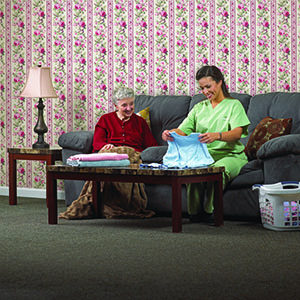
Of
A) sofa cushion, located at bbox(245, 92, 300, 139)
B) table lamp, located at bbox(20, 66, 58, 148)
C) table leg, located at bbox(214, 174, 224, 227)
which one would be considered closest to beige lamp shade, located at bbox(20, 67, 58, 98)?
table lamp, located at bbox(20, 66, 58, 148)

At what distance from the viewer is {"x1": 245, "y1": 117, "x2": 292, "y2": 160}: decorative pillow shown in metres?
4.66

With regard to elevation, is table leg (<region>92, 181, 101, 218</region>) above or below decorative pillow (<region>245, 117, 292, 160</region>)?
below

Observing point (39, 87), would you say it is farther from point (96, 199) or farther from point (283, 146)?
point (283, 146)

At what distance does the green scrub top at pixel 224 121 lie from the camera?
4.55 metres

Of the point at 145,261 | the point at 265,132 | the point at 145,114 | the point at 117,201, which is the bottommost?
the point at 145,261

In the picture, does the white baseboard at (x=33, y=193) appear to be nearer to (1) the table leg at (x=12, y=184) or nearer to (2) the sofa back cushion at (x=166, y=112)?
(1) the table leg at (x=12, y=184)

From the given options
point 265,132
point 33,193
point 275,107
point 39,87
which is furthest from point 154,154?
point 33,193

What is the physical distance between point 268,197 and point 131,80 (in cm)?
231

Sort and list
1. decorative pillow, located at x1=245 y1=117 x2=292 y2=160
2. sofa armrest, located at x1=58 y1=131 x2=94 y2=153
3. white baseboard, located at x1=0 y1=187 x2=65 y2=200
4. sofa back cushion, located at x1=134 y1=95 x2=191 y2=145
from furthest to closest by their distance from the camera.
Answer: white baseboard, located at x1=0 y1=187 x2=65 y2=200 → sofa back cushion, located at x1=134 y1=95 x2=191 y2=145 → sofa armrest, located at x1=58 y1=131 x2=94 y2=153 → decorative pillow, located at x1=245 y1=117 x2=292 y2=160

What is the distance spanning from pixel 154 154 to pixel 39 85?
57.4 inches

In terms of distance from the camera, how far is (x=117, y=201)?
4.86 m

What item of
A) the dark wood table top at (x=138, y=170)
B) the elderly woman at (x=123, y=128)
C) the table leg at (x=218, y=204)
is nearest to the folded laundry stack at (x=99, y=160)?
the dark wood table top at (x=138, y=170)

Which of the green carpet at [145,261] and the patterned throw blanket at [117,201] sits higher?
the patterned throw blanket at [117,201]

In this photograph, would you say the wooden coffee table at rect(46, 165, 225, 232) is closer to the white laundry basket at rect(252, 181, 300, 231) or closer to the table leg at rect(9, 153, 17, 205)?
the white laundry basket at rect(252, 181, 300, 231)
